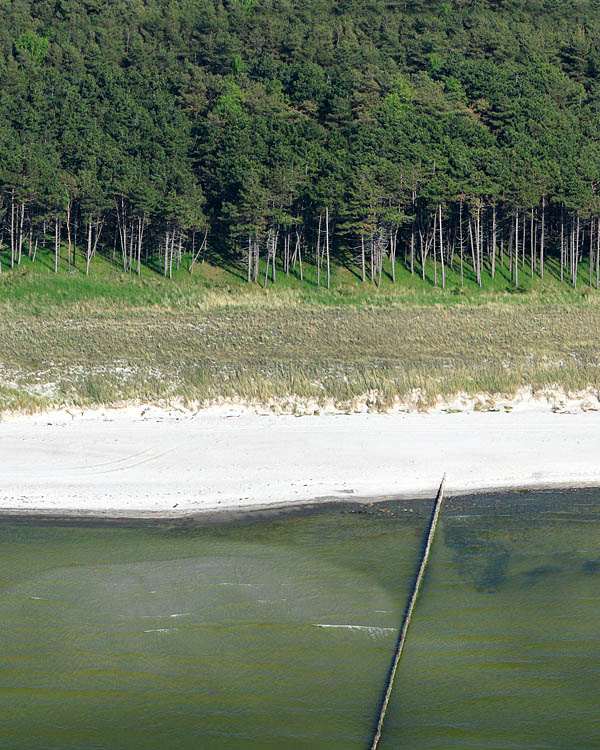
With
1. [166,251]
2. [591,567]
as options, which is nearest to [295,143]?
[166,251]

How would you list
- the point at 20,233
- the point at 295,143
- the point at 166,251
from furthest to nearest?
the point at 295,143, the point at 166,251, the point at 20,233

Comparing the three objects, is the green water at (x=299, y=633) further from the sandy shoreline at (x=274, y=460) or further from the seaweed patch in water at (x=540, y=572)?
the sandy shoreline at (x=274, y=460)

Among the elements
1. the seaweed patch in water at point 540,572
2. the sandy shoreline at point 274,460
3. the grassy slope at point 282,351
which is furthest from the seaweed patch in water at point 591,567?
the grassy slope at point 282,351

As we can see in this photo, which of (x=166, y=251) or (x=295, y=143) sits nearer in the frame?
(x=166, y=251)

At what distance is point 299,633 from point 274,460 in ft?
20.2

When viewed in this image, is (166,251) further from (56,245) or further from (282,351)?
(282,351)

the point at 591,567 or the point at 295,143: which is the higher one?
the point at 295,143

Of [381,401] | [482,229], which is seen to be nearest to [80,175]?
[482,229]

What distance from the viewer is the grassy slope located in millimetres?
21141

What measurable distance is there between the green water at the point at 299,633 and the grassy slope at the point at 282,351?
8691 millimetres

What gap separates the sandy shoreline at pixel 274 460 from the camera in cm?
1345

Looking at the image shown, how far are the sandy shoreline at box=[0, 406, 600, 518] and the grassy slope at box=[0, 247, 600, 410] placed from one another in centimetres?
207

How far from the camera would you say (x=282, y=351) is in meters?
26.9

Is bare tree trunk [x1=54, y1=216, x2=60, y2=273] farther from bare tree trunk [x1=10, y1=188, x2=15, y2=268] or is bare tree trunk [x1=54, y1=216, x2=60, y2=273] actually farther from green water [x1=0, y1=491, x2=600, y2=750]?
green water [x1=0, y1=491, x2=600, y2=750]
